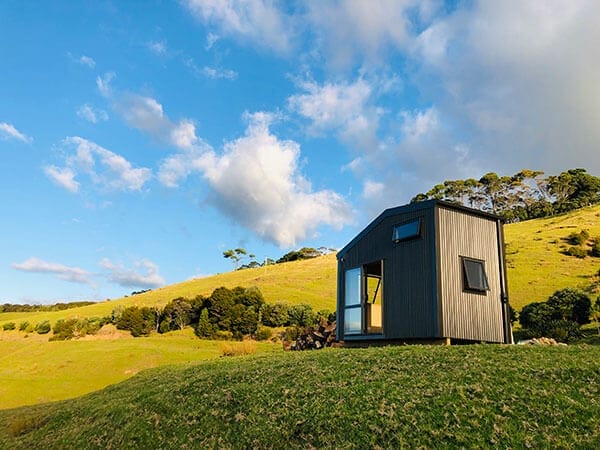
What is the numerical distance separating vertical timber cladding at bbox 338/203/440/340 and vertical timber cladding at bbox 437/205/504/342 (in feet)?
0.91

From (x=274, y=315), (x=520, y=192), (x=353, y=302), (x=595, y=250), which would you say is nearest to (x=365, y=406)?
(x=353, y=302)

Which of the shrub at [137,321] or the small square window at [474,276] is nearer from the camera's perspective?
the small square window at [474,276]

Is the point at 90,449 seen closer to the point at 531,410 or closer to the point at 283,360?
the point at 283,360

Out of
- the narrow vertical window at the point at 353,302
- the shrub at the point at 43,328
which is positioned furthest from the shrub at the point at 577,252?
the shrub at the point at 43,328

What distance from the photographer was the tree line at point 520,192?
69.4 m

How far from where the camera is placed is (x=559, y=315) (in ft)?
61.6

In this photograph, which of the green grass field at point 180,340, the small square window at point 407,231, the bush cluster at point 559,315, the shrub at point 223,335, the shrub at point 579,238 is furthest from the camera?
the shrub at point 579,238

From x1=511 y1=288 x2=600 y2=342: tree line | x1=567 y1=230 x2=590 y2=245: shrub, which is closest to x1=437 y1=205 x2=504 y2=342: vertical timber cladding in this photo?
x1=511 y1=288 x2=600 y2=342: tree line

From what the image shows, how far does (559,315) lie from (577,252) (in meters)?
24.0

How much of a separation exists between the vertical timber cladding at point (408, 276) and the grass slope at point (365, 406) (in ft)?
6.66

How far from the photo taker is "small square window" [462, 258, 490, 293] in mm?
11961

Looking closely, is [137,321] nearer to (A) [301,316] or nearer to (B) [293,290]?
(A) [301,316]

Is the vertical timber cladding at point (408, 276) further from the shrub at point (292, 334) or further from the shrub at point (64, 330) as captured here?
the shrub at point (64, 330)

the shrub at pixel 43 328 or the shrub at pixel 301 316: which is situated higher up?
the shrub at pixel 301 316
